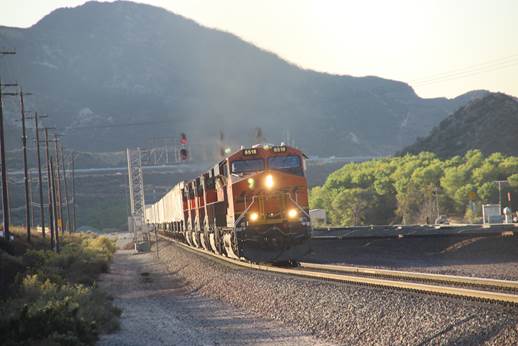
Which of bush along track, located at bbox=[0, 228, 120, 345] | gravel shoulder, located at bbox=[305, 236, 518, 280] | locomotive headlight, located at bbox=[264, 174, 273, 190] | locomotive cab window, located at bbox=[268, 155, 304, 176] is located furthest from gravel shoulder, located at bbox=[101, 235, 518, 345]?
gravel shoulder, located at bbox=[305, 236, 518, 280]

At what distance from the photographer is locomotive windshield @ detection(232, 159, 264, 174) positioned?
1166 inches

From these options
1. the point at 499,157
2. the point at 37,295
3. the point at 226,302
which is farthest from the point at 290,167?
the point at 499,157

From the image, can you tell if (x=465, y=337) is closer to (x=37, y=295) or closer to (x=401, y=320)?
(x=401, y=320)

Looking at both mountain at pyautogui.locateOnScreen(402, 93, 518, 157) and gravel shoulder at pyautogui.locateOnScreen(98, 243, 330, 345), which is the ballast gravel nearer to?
gravel shoulder at pyautogui.locateOnScreen(98, 243, 330, 345)

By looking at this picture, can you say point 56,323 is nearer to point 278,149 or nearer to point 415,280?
point 415,280

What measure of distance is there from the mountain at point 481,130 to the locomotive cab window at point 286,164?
76475 millimetres

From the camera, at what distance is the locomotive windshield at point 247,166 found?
1166 inches

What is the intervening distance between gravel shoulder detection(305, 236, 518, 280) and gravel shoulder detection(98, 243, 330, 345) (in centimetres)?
770

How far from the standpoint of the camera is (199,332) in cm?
1822

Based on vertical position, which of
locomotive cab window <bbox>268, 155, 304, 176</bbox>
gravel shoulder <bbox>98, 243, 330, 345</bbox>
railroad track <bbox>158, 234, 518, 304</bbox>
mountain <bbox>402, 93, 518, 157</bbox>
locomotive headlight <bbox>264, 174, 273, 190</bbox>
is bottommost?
gravel shoulder <bbox>98, 243, 330, 345</bbox>

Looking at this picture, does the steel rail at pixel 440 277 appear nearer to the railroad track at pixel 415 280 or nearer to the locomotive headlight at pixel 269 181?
the railroad track at pixel 415 280

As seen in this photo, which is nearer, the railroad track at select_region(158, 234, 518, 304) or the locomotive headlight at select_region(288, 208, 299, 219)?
the railroad track at select_region(158, 234, 518, 304)

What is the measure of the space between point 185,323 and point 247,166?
10.5 m

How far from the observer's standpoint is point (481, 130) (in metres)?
110
